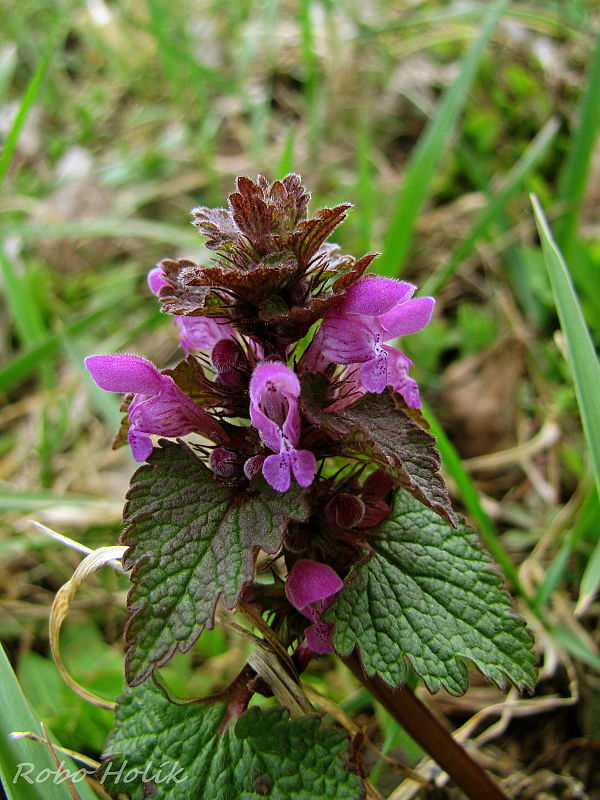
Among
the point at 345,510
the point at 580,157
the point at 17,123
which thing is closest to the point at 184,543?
the point at 345,510

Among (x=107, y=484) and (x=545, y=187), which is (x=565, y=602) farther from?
(x=545, y=187)

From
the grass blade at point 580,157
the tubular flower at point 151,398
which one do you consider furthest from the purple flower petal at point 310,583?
the grass blade at point 580,157

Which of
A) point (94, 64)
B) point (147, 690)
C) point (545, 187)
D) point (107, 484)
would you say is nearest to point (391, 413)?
point (147, 690)

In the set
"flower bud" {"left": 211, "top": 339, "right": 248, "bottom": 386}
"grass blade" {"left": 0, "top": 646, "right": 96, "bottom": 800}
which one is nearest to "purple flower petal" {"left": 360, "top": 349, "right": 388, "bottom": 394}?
"flower bud" {"left": 211, "top": 339, "right": 248, "bottom": 386}

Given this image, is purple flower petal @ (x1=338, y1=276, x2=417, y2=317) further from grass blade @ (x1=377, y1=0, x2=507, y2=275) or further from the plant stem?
grass blade @ (x1=377, y1=0, x2=507, y2=275)

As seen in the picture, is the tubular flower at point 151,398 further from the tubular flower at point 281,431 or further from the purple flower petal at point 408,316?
the purple flower petal at point 408,316
